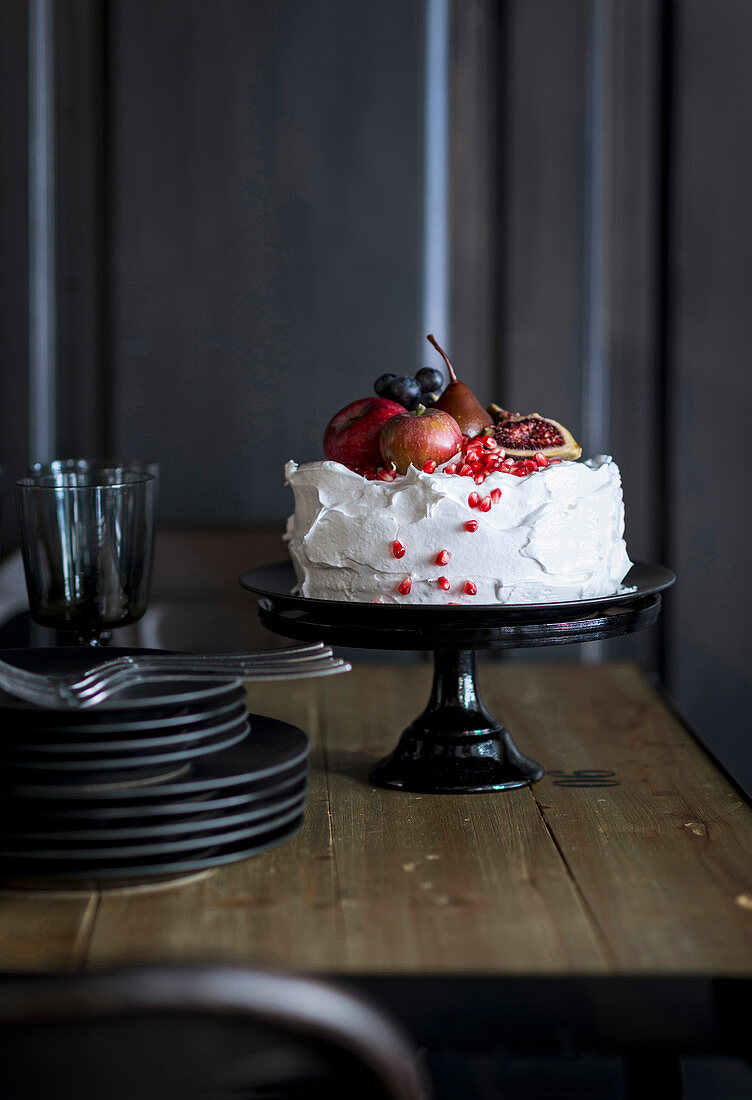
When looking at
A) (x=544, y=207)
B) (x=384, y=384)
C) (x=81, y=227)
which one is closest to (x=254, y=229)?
(x=81, y=227)

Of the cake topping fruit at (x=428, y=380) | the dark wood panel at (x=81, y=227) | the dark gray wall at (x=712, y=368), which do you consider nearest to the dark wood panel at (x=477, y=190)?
the dark gray wall at (x=712, y=368)

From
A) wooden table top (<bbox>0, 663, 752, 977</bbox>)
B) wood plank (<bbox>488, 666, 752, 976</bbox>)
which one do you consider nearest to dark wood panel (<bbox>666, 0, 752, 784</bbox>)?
wood plank (<bbox>488, 666, 752, 976</bbox>)

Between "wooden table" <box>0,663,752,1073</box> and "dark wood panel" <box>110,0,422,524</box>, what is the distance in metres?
1.24

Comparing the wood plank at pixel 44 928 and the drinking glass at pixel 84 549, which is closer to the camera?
the wood plank at pixel 44 928

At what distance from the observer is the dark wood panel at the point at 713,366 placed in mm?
2336

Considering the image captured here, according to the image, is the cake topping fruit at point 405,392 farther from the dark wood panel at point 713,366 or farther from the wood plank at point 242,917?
the dark wood panel at point 713,366

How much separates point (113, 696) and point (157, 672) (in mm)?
68

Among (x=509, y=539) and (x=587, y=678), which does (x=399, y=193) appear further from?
(x=509, y=539)

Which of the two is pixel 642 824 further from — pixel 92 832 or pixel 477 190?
pixel 477 190

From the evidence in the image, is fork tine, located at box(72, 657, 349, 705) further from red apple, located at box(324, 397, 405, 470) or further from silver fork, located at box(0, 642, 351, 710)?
red apple, located at box(324, 397, 405, 470)

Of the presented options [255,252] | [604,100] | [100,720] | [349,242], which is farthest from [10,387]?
[100,720]

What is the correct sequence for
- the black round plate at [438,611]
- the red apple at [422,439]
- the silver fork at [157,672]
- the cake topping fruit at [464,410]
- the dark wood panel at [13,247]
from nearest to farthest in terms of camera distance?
the silver fork at [157,672] < the black round plate at [438,611] < the red apple at [422,439] < the cake topping fruit at [464,410] < the dark wood panel at [13,247]

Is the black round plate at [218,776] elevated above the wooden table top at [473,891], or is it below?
above

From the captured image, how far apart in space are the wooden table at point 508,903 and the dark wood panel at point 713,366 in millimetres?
1210
